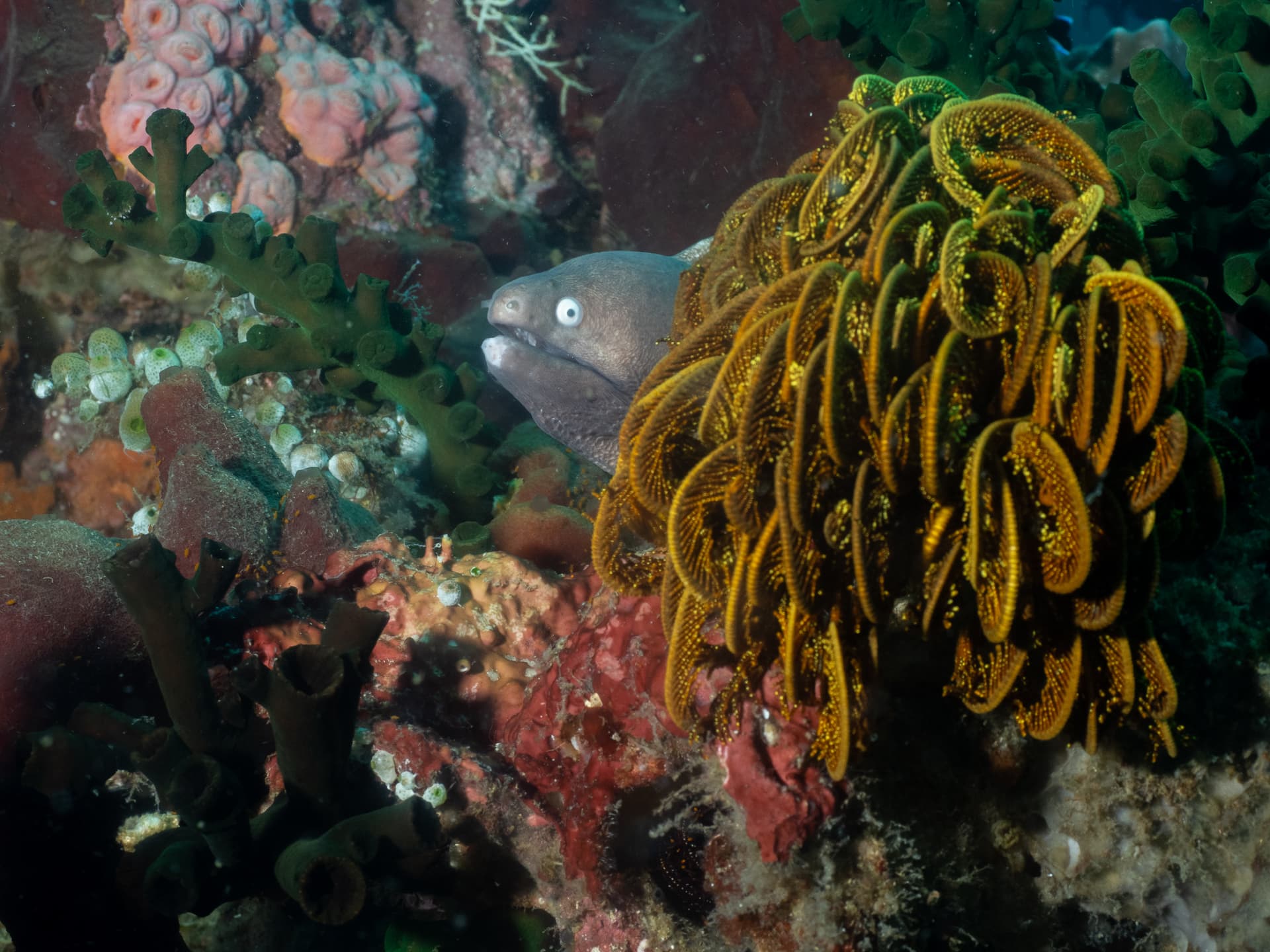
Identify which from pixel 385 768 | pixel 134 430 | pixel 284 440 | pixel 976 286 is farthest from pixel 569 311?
pixel 134 430

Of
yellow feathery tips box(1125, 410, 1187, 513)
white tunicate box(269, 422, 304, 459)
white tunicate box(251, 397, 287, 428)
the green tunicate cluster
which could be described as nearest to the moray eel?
white tunicate box(269, 422, 304, 459)

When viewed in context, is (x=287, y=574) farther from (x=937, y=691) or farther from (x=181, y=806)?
(x=937, y=691)

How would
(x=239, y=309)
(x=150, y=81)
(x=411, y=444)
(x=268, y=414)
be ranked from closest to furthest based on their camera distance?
(x=268, y=414), (x=411, y=444), (x=239, y=309), (x=150, y=81)

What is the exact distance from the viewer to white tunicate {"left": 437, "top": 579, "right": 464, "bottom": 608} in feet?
11.4

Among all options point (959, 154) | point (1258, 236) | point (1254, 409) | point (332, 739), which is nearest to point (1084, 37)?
point (1258, 236)

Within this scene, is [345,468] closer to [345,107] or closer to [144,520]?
[144,520]

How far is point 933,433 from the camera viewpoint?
1702 millimetres

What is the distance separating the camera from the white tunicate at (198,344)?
5.80m

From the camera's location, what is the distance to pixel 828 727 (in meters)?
2.09

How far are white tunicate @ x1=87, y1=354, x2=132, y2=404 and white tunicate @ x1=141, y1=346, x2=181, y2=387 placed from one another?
0.72 ft

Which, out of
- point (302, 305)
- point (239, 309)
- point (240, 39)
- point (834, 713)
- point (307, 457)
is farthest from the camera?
point (240, 39)

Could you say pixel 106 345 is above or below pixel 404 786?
below

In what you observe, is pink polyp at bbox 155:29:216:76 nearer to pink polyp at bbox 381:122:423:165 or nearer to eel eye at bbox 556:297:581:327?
pink polyp at bbox 381:122:423:165

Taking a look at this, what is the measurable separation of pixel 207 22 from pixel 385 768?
6.34m
